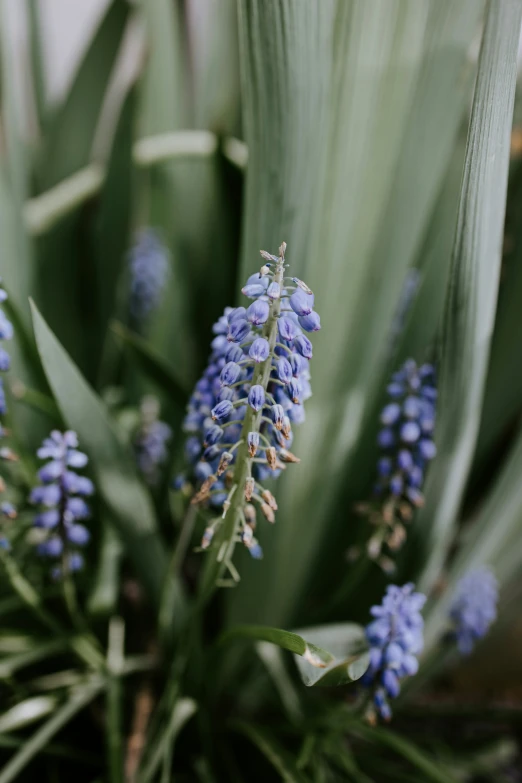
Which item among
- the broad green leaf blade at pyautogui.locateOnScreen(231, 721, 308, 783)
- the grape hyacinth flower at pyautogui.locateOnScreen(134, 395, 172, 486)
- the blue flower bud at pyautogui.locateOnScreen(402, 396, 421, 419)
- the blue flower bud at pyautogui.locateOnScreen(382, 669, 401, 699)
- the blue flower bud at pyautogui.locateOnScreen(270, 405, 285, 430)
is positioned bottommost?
the broad green leaf blade at pyautogui.locateOnScreen(231, 721, 308, 783)

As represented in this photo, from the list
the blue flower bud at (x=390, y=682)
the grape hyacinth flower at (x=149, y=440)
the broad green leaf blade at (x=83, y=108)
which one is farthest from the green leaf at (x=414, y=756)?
the broad green leaf blade at (x=83, y=108)

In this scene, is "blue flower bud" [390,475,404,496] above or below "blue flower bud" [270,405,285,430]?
below

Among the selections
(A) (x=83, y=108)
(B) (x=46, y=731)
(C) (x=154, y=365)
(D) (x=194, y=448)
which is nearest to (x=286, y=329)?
(D) (x=194, y=448)

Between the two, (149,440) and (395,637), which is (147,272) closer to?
(149,440)

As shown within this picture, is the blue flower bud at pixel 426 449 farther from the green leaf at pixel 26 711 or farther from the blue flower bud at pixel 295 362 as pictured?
the green leaf at pixel 26 711

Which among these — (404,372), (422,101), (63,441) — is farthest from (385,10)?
(63,441)

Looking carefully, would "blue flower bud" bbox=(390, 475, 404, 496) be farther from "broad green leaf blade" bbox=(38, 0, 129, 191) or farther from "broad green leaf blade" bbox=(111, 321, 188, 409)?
"broad green leaf blade" bbox=(38, 0, 129, 191)

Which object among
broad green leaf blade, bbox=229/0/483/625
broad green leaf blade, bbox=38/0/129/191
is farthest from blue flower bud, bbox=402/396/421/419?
broad green leaf blade, bbox=38/0/129/191

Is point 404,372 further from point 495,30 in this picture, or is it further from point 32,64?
point 32,64
